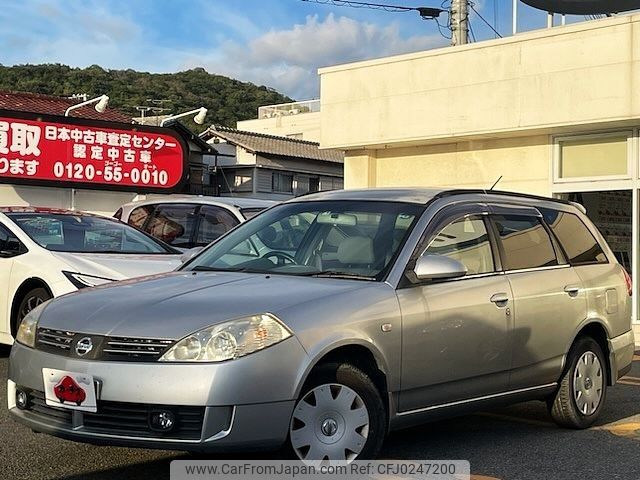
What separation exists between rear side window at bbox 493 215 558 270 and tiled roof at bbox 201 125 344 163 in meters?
33.5

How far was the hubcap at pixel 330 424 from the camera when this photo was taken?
430cm

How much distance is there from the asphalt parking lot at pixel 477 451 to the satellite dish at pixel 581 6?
10048 mm

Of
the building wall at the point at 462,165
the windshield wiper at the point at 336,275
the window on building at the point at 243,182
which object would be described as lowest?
the windshield wiper at the point at 336,275

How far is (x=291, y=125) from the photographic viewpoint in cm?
5781

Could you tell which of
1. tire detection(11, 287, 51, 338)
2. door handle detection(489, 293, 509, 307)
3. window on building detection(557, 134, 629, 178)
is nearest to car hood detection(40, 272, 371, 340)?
door handle detection(489, 293, 509, 307)

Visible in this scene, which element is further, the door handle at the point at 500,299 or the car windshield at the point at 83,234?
the car windshield at the point at 83,234

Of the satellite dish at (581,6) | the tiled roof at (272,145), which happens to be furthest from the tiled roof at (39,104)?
the satellite dish at (581,6)

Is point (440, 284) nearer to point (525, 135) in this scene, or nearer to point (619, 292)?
point (619, 292)

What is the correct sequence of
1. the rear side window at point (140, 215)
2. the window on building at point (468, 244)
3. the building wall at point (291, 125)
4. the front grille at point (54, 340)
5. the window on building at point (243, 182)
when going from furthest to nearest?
1. the building wall at point (291, 125)
2. the window on building at point (243, 182)
3. the rear side window at point (140, 215)
4. the window on building at point (468, 244)
5. the front grille at point (54, 340)

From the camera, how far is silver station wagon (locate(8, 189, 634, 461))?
4.13 meters

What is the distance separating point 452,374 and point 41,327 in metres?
2.30

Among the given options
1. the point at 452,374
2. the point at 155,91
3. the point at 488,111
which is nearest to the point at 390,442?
the point at 452,374

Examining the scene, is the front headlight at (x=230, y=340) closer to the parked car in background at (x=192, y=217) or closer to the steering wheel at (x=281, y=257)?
the steering wheel at (x=281, y=257)

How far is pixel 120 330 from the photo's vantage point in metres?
4.25
